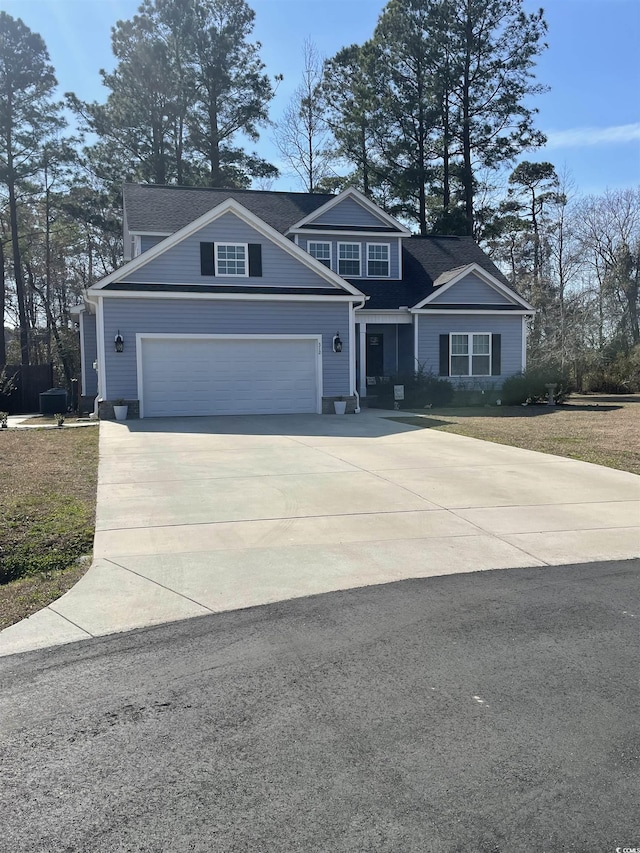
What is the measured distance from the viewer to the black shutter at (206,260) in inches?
722

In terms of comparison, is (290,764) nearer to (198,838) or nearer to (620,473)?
(198,838)

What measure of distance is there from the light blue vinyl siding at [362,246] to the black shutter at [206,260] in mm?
6660

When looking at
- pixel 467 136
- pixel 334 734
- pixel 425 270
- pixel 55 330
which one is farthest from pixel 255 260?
pixel 467 136

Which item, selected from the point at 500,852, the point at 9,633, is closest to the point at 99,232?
the point at 9,633

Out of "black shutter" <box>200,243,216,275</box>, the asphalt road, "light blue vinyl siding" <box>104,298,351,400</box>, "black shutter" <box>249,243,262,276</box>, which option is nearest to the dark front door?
"light blue vinyl siding" <box>104,298,351,400</box>

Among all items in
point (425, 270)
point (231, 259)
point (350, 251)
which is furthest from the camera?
point (425, 270)

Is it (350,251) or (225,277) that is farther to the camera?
(350,251)

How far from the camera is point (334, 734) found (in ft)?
10.1

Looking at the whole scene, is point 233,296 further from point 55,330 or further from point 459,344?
point 55,330

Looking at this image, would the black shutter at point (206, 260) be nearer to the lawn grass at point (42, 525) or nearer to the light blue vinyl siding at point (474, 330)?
the lawn grass at point (42, 525)

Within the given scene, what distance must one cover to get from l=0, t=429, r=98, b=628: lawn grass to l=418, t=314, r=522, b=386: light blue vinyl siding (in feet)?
50.3

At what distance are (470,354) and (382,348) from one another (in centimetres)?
337

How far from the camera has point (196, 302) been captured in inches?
719

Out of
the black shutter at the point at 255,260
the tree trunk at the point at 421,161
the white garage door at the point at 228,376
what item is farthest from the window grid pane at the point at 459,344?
the tree trunk at the point at 421,161
